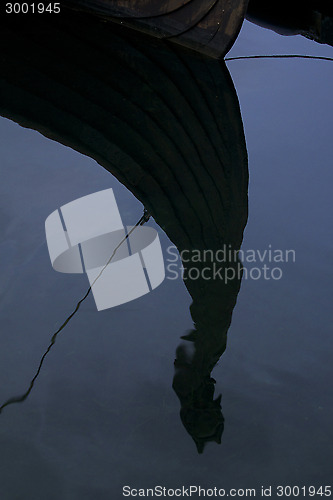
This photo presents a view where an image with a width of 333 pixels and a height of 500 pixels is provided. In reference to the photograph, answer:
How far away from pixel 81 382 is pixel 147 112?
2.20m

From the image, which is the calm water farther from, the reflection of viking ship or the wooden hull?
the wooden hull

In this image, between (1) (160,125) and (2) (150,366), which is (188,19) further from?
(2) (150,366)

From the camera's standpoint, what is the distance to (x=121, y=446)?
2396mm

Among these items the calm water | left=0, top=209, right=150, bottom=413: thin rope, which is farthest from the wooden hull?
left=0, top=209, right=150, bottom=413: thin rope

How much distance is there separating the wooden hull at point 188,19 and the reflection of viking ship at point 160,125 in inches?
3.7

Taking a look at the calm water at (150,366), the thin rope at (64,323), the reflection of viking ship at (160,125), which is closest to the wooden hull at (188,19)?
the reflection of viking ship at (160,125)

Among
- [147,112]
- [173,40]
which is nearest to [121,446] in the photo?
[147,112]

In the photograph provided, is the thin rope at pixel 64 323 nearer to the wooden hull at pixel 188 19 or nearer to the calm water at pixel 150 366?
the calm water at pixel 150 366

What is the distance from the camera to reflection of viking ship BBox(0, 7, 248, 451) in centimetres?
306

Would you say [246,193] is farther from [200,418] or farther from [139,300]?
[200,418]

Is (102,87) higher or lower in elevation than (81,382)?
higher

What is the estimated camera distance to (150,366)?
2746 mm

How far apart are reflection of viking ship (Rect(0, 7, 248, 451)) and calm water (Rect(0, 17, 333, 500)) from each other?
0.07 metres

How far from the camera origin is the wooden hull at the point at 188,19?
4.88m
